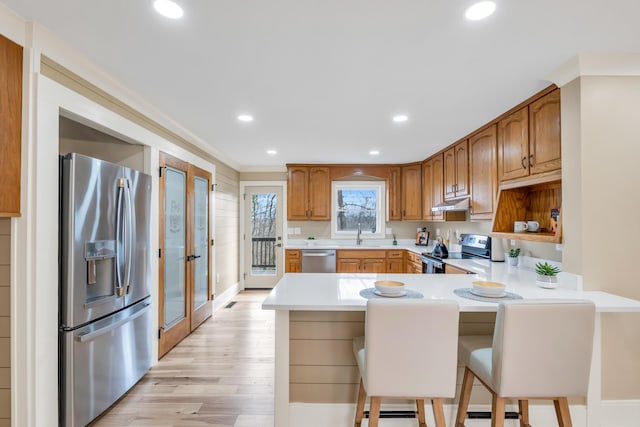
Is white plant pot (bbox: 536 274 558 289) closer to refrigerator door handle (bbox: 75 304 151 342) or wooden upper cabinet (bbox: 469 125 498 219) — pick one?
wooden upper cabinet (bbox: 469 125 498 219)

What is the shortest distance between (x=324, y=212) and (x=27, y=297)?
403 centimetres

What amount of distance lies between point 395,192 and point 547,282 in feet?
11.1

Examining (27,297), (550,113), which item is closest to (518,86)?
(550,113)

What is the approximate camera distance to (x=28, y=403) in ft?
5.37

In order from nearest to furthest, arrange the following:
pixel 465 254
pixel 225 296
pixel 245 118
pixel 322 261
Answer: pixel 245 118 → pixel 465 254 → pixel 225 296 → pixel 322 261

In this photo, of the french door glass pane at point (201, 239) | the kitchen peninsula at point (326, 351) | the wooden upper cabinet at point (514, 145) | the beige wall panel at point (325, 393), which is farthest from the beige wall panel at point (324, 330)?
the french door glass pane at point (201, 239)

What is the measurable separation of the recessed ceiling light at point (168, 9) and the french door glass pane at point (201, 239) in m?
2.50

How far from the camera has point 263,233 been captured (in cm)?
577

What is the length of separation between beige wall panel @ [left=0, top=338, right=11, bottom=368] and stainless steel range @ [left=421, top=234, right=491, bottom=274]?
358 cm

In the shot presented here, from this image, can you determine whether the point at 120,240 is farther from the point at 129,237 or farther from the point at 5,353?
the point at 5,353

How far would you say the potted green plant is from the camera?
2.05 m

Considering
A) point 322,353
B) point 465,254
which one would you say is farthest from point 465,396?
point 465,254

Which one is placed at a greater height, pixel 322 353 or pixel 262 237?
pixel 262 237

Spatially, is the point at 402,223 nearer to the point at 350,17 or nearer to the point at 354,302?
the point at 354,302
